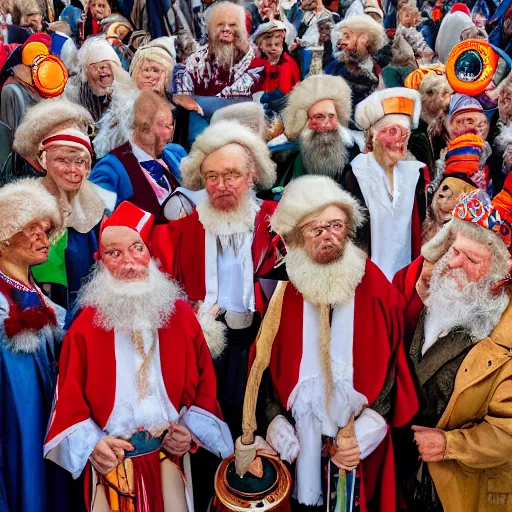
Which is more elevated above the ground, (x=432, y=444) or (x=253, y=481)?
(x=432, y=444)

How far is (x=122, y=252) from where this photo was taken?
2.84 m

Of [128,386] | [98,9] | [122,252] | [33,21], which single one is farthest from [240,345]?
[98,9]

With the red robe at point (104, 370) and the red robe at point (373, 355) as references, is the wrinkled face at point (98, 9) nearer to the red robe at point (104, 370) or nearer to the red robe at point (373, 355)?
the red robe at point (104, 370)

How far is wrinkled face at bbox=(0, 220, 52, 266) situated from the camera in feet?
9.38

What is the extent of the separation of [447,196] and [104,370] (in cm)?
225

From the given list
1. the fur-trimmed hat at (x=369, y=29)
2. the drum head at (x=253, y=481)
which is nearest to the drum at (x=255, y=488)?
the drum head at (x=253, y=481)

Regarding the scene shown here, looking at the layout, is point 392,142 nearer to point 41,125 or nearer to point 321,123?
point 321,123

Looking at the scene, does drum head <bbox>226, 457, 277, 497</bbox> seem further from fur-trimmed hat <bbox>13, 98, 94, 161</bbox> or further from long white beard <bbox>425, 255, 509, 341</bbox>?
fur-trimmed hat <bbox>13, 98, 94, 161</bbox>

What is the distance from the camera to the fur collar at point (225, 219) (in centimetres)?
337

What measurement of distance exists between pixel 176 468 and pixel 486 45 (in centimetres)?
363

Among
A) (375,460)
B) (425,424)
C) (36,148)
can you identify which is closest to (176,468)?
(375,460)

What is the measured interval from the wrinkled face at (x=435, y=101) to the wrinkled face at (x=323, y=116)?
3.67 feet

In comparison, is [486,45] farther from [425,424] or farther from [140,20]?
[140,20]

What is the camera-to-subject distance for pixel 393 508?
3.00 m
